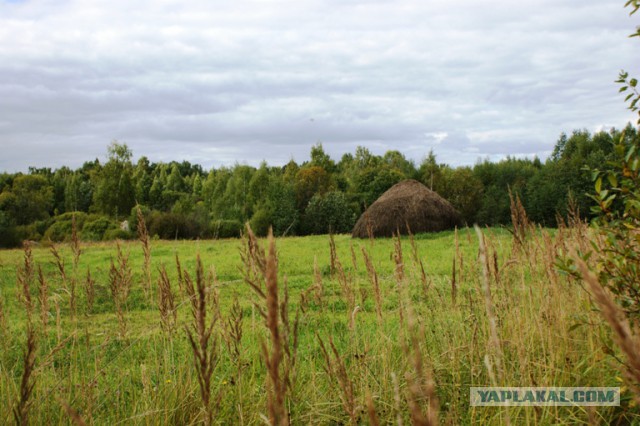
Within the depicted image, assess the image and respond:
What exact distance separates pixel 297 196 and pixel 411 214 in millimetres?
18317

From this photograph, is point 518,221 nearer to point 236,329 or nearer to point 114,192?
point 236,329

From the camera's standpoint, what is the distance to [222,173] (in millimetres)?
43938

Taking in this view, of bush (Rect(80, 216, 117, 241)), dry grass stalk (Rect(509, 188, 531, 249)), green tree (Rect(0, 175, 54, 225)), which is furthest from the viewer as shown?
green tree (Rect(0, 175, 54, 225))

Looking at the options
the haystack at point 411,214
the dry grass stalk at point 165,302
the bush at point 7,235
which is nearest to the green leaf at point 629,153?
the dry grass stalk at point 165,302

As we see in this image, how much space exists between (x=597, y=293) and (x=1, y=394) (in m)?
3.22

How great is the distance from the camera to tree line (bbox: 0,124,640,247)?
93.8ft

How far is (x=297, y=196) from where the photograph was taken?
1455 inches

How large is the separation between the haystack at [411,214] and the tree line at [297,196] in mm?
7846

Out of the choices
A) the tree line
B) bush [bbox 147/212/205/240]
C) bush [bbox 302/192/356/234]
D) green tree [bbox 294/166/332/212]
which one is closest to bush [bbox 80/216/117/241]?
the tree line

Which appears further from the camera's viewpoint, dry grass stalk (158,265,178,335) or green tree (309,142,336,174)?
green tree (309,142,336,174)

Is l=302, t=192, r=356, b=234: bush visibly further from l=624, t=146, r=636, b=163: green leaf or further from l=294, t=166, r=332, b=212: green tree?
l=624, t=146, r=636, b=163: green leaf

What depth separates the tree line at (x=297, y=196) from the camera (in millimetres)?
28578

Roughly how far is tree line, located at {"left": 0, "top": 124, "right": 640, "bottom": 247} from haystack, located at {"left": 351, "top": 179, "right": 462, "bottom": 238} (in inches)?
309

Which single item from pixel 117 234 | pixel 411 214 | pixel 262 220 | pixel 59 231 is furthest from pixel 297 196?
pixel 411 214
